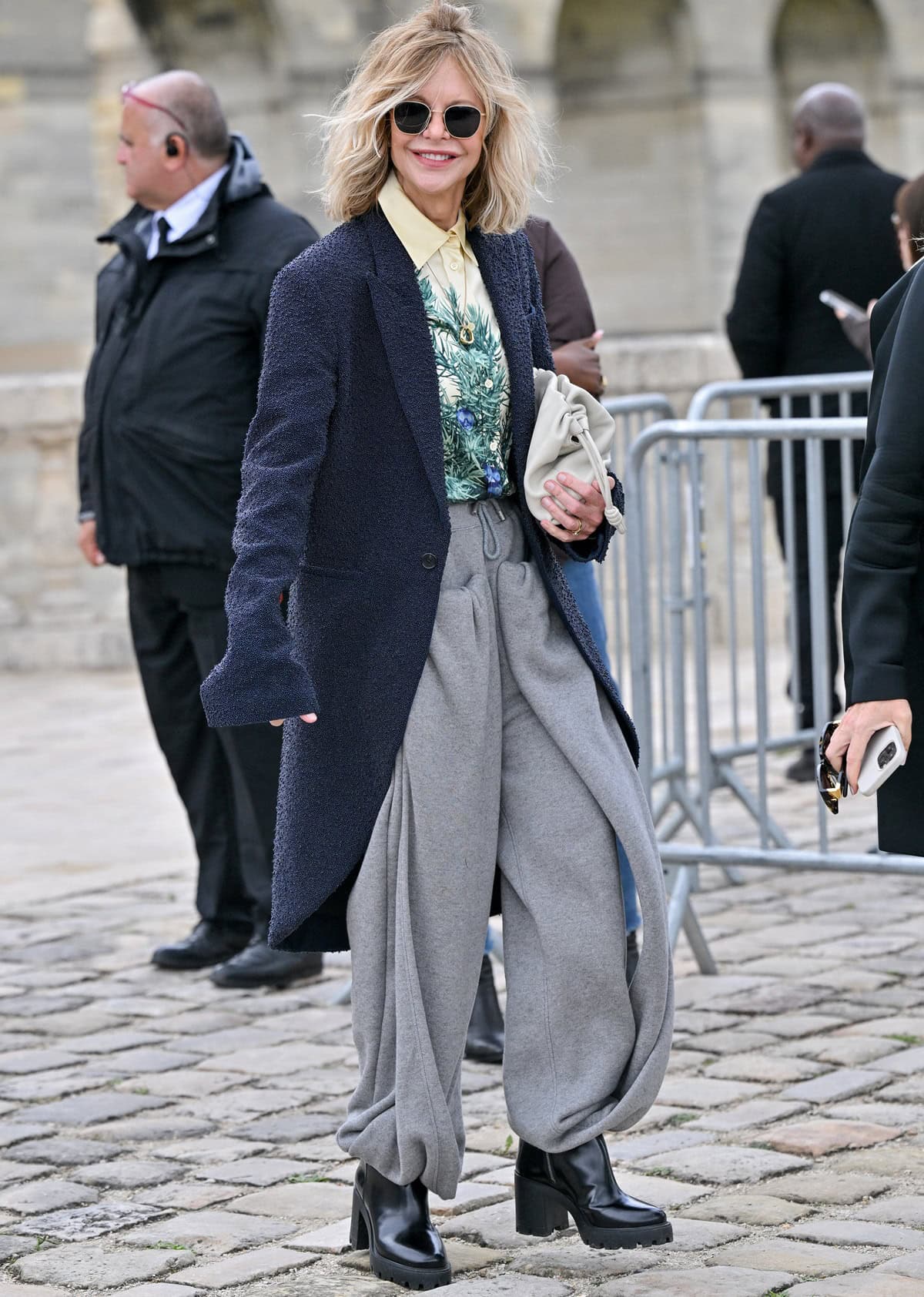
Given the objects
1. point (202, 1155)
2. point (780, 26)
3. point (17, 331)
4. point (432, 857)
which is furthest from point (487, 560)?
point (780, 26)

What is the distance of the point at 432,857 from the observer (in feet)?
12.1

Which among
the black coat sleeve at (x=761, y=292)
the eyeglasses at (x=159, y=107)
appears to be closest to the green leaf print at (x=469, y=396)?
the eyeglasses at (x=159, y=107)

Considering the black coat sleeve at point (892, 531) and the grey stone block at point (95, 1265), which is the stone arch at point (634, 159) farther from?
the black coat sleeve at point (892, 531)

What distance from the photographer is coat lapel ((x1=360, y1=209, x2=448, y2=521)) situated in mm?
3707

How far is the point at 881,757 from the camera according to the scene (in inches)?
130

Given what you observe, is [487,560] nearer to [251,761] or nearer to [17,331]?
[251,761]

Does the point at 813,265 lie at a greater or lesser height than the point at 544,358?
greater

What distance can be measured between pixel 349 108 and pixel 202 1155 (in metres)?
1.96

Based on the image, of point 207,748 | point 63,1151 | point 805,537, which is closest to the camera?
point 63,1151

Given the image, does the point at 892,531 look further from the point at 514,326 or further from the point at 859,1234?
the point at 859,1234

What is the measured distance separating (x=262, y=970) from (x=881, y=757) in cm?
290

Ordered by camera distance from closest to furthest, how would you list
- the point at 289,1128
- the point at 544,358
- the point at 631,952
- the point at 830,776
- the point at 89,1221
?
1. the point at 830,776
2. the point at 544,358
3. the point at 89,1221
4. the point at 289,1128
5. the point at 631,952

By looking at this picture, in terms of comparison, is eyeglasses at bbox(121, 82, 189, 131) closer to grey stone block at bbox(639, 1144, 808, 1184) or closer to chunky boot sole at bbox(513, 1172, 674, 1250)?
grey stone block at bbox(639, 1144, 808, 1184)

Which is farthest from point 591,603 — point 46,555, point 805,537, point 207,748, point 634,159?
point 634,159
